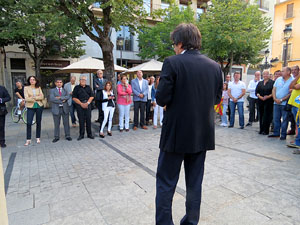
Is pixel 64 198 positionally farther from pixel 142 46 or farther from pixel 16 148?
pixel 142 46

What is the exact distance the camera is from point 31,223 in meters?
2.52

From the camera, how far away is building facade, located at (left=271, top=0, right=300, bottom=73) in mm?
31625

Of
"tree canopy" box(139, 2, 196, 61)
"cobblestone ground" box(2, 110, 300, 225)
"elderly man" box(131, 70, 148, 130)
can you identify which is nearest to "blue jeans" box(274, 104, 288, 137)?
"cobblestone ground" box(2, 110, 300, 225)

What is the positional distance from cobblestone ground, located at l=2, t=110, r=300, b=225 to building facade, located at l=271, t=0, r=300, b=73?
3308 cm

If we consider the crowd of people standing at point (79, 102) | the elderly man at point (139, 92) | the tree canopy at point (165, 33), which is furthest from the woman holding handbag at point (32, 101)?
the tree canopy at point (165, 33)

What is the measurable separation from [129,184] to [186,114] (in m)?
2.03

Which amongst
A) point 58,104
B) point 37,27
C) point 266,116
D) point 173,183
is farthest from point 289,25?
point 173,183

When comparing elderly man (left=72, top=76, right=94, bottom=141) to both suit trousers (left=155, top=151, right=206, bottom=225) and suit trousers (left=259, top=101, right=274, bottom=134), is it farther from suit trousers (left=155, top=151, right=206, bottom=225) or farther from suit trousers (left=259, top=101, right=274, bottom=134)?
suit trousers (left=259, top=101, right=274, bottom=134)

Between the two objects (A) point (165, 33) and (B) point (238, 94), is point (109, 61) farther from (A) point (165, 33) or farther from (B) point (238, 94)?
(A) point (165, 33)

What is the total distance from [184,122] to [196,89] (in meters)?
0.33

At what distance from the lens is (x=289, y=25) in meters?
32.3

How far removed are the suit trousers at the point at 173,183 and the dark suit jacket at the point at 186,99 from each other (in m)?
0.13

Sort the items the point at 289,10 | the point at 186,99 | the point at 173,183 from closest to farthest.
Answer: the point at 186,99 → the point at 173,183 → the point at 289,10

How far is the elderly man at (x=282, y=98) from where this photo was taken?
6.21 metres
